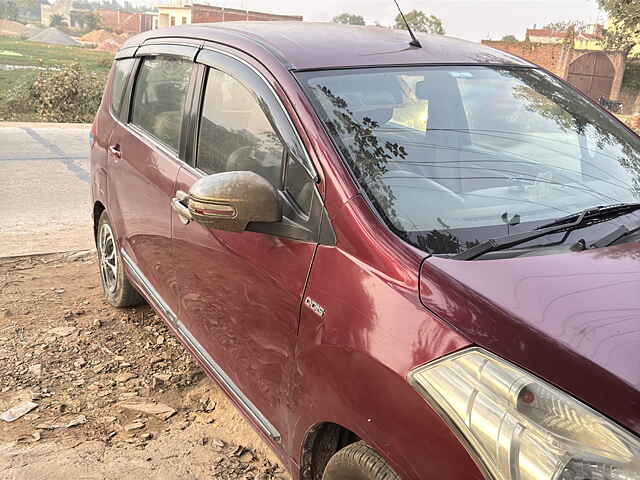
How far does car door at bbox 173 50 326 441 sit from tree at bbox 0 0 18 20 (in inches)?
5379

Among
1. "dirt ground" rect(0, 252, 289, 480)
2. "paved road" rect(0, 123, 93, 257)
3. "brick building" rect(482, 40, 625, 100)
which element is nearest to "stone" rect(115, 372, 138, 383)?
"dirt ground" rect(0, 252, 289, 480)

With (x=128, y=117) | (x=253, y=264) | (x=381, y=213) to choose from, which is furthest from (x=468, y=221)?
(x=128, y=117)

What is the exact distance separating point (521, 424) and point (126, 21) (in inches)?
4473

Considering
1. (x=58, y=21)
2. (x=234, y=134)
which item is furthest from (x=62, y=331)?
(x=58, y=21)

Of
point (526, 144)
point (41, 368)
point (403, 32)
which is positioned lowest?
point (41, 368)

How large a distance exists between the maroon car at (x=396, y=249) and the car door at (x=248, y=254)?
11mm

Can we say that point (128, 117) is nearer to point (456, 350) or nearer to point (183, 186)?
point (183, 186)

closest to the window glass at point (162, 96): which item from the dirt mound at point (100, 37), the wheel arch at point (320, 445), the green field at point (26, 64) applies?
the wheel arch at point (320, 445)

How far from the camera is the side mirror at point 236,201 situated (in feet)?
7.18

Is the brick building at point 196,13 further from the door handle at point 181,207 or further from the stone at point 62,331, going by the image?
the door handle at point 181,207

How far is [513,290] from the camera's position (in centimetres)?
174

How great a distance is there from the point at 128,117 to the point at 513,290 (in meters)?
2.80

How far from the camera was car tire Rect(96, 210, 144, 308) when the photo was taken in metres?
4.21

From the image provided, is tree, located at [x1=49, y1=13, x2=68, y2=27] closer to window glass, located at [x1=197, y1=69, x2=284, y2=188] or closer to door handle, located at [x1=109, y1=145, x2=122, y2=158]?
door handle, located at [x1=109, y1=145, x2=122, y2=158]
